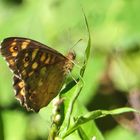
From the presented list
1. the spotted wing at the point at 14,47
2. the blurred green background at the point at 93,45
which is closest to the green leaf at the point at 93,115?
the spotted wing at the point at 14,47

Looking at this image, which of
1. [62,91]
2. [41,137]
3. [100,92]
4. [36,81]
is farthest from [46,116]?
[100,92]

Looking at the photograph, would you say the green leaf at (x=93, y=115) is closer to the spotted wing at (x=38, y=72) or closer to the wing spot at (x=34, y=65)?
the spotted wing at (x=38, y=72)

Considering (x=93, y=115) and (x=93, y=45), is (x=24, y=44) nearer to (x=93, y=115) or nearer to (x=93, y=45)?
(x=93, y=115)

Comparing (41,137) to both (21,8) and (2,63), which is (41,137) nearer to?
(2,63)

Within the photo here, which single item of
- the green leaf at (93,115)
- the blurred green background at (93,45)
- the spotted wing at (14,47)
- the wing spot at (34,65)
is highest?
the spotted wing at (14,47)

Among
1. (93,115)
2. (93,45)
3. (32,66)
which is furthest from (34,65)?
(93,45)

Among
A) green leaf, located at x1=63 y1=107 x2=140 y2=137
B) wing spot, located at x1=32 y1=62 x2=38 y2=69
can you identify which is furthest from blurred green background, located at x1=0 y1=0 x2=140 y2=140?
green leaf, located at x1=63 y1=107 x2=140 y2=137

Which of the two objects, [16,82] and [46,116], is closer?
[46,116]

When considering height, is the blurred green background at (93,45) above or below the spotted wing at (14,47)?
below
